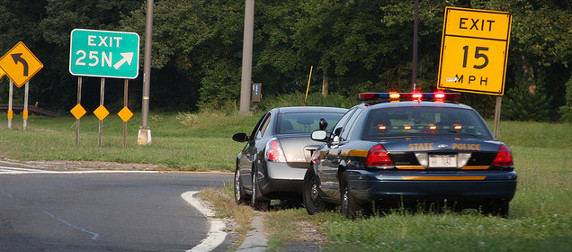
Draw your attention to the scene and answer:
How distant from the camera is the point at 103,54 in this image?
27.3 m

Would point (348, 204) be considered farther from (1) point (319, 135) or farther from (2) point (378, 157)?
(1) point (319, 135)

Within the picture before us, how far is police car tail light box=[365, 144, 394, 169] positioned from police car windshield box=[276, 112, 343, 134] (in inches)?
131

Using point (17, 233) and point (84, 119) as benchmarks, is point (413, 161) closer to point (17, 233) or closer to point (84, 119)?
point (17, 233)

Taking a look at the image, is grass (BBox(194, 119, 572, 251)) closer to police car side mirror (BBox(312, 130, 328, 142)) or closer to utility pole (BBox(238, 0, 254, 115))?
police car side mirror (BBox(312, 130, 328, 142))

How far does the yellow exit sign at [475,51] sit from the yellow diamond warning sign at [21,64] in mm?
22022

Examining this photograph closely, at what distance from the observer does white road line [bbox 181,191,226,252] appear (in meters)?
8.48

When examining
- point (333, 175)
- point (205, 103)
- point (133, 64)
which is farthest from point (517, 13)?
point (333, 175)

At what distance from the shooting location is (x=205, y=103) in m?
66.4

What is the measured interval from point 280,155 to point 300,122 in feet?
3.95

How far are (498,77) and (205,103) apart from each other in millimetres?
52548

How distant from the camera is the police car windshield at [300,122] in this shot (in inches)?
488

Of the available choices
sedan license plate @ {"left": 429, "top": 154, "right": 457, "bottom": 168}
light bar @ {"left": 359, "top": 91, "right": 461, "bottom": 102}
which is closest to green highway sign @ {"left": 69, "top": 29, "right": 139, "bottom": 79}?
light bar @ {"left": 359, "top": 91, "right": 461, "bottom": 102}

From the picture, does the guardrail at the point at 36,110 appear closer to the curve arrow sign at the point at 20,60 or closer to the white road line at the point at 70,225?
the curve arrow sign at the point at 20,60

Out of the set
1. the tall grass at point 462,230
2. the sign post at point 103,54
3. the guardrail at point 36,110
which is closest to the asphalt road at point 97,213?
the tall grass at point 462,230
